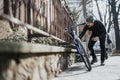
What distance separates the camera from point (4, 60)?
3975mm

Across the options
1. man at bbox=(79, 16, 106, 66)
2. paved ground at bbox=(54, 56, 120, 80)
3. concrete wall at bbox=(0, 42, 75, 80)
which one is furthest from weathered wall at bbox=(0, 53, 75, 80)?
man at bbox=(79, 16, 106, 66)

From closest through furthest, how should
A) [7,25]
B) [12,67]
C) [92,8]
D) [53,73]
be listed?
[12,67] → [7,25] → [53,73] → [92,8]

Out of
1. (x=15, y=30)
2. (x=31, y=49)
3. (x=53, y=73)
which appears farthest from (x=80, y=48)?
(x=31, y=49)

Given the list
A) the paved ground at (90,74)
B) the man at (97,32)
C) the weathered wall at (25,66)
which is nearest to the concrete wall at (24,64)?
the weathered wall at (25,66)

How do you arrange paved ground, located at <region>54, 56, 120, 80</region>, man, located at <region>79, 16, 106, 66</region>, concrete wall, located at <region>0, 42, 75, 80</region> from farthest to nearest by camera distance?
1. man, located at <region>79, 16, 106, 66</region>
2. paved ground, located at <region>54, 56, 120, 80</region>
3. concrete wall, located at <region>0, 42, 75, 80</region>

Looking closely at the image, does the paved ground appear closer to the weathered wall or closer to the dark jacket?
the weathered wall

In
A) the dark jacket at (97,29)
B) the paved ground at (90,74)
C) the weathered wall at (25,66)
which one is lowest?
the paved ground at (90,74)

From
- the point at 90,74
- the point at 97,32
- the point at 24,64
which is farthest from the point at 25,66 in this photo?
the point at 97,32

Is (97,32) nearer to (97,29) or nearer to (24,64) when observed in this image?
(97,29)

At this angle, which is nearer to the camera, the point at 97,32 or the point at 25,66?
the point at 25,66

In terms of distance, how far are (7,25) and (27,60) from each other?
5.60 feet

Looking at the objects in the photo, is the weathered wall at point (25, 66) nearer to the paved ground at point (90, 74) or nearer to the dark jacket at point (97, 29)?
the paved ground at point (90, 74)

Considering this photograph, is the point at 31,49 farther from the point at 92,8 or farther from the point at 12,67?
the point at 92,8

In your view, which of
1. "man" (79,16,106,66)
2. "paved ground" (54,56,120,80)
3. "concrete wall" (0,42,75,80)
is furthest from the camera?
"man" (79,16,106,66)
